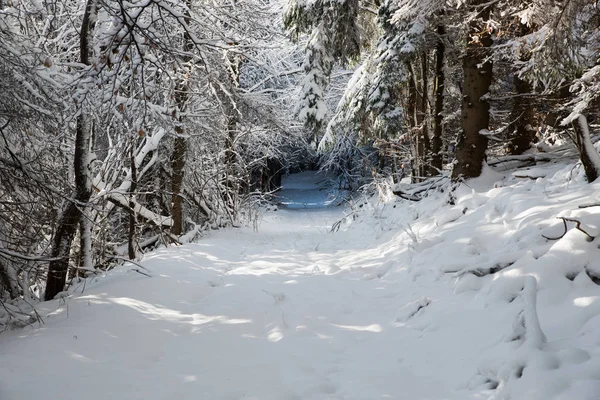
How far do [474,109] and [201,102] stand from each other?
614 centimetres

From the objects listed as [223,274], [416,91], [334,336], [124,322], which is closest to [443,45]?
[416,91]

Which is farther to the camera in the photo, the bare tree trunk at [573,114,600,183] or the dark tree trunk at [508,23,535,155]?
the dark tree trunk at [508,23,535,155]

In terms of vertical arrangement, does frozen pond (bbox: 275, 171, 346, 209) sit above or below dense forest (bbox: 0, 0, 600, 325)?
below

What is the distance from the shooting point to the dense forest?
374cm

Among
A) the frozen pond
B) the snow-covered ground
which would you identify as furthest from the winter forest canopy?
the frozen pond

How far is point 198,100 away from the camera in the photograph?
9.56 metres

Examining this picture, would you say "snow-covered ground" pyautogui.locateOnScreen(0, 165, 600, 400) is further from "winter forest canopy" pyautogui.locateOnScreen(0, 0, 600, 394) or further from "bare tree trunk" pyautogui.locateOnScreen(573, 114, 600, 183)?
"winter forest canopy" pyautogui.locateOnScreen(0, 0, 600, 394)

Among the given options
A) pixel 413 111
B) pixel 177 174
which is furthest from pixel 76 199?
pixel 413 111

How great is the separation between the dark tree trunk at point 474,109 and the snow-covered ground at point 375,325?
549mm

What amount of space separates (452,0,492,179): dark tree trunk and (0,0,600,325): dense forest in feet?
0.07

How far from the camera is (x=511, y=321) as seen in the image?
2846 mm

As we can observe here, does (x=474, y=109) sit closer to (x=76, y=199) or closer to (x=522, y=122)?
(x=522, y=122)

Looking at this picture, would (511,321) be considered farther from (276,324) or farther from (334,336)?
(276,324)

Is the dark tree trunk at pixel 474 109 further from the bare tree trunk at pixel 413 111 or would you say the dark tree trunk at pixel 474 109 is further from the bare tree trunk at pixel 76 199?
the bare tree trunk at pixel 76 199
